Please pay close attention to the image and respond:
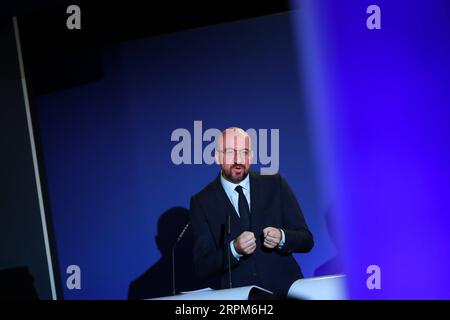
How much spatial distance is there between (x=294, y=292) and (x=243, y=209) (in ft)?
2.32

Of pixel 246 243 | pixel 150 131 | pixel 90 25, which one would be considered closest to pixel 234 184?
pixel 246 243

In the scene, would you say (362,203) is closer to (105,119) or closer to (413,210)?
(413,210)

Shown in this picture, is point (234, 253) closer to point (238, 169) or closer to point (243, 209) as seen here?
point (243, 209)

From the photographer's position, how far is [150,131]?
10.6 feet

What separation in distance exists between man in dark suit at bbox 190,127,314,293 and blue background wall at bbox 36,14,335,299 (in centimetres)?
21

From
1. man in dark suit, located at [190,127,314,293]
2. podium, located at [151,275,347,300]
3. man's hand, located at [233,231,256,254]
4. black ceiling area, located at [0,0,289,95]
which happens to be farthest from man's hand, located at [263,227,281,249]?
black ceiling area, located at [0,0,289,95]

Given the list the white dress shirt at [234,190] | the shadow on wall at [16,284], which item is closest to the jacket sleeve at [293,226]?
the white dress shirt at [234,190]

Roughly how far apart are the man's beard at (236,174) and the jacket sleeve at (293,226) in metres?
A: 0.18

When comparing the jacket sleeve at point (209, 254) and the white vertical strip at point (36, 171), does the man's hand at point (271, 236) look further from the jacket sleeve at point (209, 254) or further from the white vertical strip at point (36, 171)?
the white vertical strip at point (36, 171)

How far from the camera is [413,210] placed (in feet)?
9.96

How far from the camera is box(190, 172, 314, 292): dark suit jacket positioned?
2.69m

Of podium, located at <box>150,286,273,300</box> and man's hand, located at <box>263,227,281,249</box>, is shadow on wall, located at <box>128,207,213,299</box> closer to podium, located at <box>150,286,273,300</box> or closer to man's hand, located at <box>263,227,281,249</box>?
man's hand, located at <box>263,227,281,249</box>

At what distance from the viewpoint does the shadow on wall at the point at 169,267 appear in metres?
3.23
